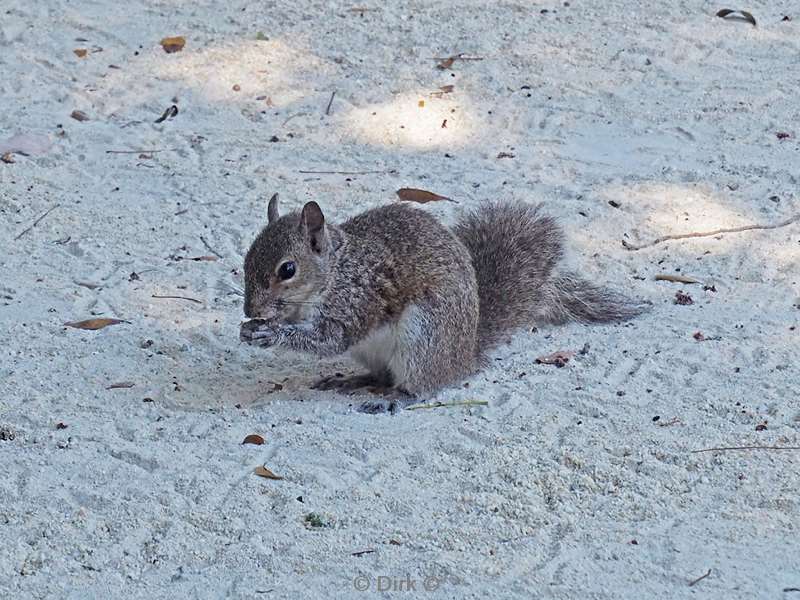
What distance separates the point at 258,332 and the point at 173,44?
10.5ft

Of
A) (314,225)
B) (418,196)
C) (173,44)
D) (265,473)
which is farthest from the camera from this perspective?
(173,44)

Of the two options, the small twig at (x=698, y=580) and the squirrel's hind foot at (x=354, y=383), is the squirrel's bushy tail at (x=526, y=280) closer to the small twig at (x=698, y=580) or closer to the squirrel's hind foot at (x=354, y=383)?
the squirrel's hind foot at (x=354, y=383)

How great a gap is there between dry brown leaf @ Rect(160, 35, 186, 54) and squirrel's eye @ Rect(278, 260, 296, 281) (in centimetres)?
308

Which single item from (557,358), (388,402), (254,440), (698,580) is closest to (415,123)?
(557,358)

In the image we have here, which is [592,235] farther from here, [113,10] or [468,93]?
[113,10]

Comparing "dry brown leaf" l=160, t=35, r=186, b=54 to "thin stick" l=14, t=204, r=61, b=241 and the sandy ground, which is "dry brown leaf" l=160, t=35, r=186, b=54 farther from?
"thin stick" l=14, t=204, r=61, b=241

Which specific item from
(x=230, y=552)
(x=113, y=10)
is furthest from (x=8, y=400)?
(x=113, y=10)

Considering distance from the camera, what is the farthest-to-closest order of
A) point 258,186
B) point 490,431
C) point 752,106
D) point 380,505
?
point 752,106, point 258,186, point 490,431, point 380,505

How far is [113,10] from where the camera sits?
6.93 meters

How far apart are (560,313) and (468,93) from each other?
6.50ft

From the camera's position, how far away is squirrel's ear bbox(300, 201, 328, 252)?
12.5 ft

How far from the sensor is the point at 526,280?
4469 millimetres

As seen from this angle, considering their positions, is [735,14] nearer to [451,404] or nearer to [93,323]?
[451,404]

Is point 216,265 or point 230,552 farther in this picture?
point 216,265
